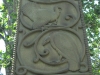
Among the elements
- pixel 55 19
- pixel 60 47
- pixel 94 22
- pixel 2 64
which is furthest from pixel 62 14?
pixel 94 22

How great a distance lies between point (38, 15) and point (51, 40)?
0.65 metres

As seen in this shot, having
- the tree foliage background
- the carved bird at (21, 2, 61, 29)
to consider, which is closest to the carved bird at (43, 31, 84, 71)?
the carved bird at (21, 2, 61, 29)

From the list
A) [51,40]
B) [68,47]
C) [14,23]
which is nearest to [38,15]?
[51,40]

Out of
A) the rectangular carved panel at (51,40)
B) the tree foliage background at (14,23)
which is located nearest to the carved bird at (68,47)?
the rectangular carved panel at (51,40)

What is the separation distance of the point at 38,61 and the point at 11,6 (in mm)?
7395

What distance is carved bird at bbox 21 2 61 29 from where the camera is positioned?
4047 mm

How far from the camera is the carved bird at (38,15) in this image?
4047mm

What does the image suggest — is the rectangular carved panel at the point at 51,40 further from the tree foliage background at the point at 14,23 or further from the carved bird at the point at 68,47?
the tree foliage background at the point at 14,23

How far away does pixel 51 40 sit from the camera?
3.79 m

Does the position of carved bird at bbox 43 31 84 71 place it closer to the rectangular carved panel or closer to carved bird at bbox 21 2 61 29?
the rectangular carved panel

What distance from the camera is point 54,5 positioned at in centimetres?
435

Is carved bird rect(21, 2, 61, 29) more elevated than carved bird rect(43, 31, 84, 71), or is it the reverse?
carved bird rect(21, 2, 61, 29)

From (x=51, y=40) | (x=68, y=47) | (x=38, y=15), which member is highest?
(x=38, y=15)

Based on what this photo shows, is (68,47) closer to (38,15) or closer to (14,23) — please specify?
(38,15)
